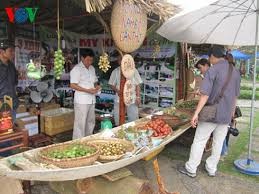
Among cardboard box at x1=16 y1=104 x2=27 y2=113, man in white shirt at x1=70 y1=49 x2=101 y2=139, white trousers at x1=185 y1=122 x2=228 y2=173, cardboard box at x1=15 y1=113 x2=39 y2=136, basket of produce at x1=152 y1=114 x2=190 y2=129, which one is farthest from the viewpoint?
cardboard box at x1=16 y1=104 x2=27 y2=113

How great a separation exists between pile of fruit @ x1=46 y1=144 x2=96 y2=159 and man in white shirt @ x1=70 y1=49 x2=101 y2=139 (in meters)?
1.90

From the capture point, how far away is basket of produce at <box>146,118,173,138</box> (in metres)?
4.16

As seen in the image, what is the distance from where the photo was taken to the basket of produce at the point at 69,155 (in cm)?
278

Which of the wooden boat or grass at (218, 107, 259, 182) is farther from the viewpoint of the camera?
grass at (218, 107, 259, 182)

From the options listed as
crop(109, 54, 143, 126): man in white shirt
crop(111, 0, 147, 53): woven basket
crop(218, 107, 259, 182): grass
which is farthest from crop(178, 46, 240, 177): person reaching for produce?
crop(109, 54, 143, 126): man in white shirt

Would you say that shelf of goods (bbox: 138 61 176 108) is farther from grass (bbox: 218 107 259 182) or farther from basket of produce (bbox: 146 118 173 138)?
basket of produce (bbox: 146 118 173 138)

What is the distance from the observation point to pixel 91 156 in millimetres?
2910

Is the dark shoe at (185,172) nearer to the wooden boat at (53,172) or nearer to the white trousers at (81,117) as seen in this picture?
the white trousers at (81,117)

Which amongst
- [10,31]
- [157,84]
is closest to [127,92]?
[157,84]

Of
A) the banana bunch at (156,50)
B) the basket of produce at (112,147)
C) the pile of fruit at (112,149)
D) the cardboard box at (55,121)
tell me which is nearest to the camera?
the basket of produce at (112,147)

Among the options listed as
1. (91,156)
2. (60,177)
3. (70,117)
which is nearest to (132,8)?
(91,156)

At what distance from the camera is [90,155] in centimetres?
291

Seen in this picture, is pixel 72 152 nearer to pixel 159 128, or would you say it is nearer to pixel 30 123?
pixel 159 128

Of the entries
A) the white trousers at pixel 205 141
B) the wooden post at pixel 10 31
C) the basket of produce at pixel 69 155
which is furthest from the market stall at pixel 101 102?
the white trousers at pixel 205 141
